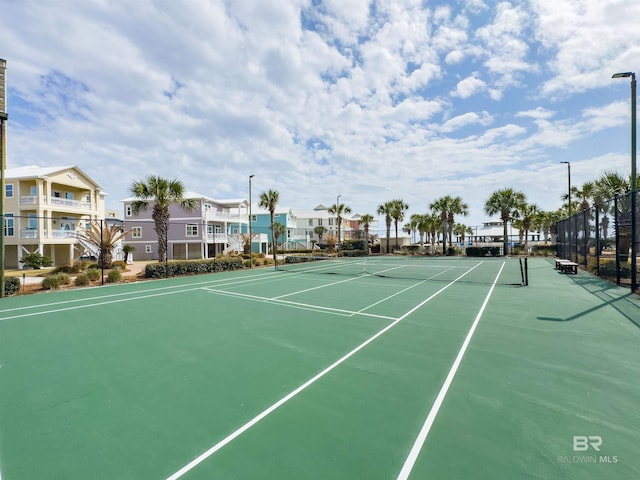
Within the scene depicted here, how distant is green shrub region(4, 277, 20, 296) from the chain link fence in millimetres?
25002

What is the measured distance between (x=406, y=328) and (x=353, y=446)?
4643mm

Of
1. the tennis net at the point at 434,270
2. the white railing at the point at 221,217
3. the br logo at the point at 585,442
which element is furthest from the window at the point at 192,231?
the br logo at the point at 585,442

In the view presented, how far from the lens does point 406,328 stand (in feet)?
24.9

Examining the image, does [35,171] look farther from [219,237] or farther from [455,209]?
[455,209]

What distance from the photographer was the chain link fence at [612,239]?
37.6ft

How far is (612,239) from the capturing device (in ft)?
48.8

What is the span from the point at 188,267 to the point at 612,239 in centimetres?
2471

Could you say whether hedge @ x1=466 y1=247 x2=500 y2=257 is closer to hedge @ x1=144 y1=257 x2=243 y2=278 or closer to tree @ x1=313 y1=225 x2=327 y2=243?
hedge @ x1=144 y1=257 x2=243 y2=278

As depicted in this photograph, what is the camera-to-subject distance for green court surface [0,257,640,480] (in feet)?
10.1

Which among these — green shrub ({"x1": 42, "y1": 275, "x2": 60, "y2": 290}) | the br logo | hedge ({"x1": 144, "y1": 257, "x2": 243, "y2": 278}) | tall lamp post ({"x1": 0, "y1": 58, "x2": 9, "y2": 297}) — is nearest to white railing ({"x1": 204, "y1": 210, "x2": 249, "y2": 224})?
hedge ({"x1": 144, "y1": 257, "x2": 243, "y2": 278})

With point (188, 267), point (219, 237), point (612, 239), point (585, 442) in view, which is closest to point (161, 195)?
point (188, 267)

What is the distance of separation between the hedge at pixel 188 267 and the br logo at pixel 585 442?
69.0 ft

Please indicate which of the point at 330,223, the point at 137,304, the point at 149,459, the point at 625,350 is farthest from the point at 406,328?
the point at 330,223

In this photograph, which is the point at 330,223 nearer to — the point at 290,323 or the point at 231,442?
the point at 290,323
